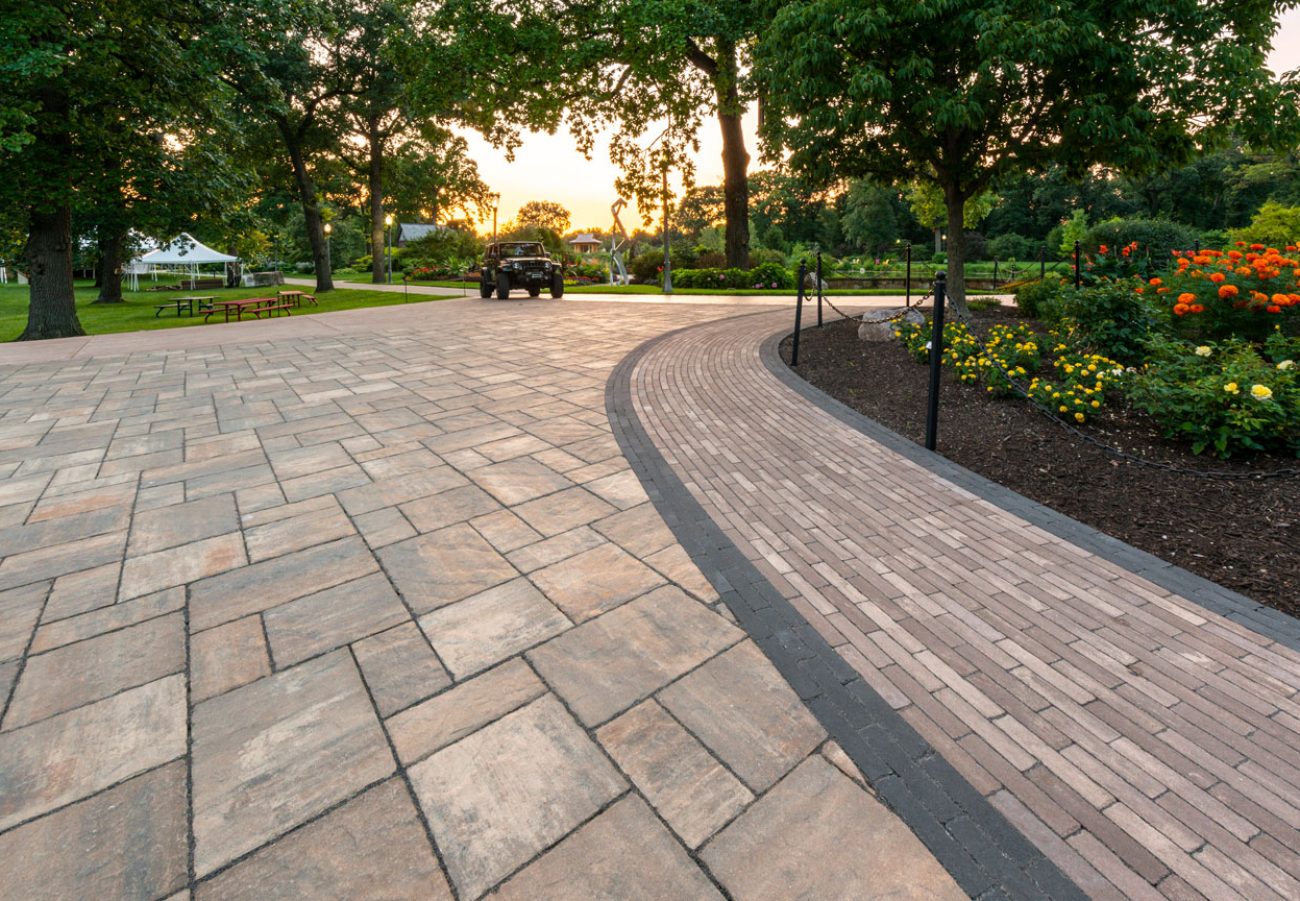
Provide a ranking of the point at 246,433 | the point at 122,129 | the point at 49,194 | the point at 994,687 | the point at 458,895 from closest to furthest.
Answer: the point at 458,895
the point at 994,687
the point at 246,433
the point at 49,194
the point at 122,129

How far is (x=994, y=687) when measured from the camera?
2.29 m

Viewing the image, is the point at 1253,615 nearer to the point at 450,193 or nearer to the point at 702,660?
the point at 702,660

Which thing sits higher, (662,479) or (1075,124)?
(1075,124)

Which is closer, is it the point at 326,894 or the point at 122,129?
the point at 326,894

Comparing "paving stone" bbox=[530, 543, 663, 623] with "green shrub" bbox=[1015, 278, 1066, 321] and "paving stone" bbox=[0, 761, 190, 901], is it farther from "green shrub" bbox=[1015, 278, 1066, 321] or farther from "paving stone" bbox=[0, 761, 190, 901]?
"green shrub" bbox=[1015, 278, 1066, 321]

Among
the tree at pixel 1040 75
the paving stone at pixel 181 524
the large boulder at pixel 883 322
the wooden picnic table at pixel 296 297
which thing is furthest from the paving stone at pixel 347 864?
the wooden picnic table at pixel 296 297

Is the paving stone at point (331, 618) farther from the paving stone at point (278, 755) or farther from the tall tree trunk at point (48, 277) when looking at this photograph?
the tall tree trunk at point (48, 277)

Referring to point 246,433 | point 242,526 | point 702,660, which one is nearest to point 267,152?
point 246,433

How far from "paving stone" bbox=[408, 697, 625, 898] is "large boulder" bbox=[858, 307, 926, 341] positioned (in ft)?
25.8

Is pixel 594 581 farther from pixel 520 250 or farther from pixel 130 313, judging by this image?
pixel 130 313

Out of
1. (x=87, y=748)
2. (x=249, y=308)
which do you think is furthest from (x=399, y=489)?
(x=249, y=308)

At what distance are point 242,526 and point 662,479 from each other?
8.78ft

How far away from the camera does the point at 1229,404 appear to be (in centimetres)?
440

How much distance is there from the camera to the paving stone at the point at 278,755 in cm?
179
